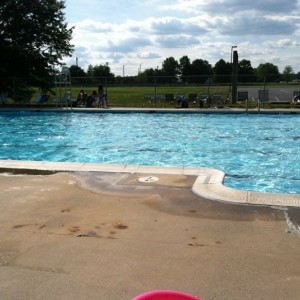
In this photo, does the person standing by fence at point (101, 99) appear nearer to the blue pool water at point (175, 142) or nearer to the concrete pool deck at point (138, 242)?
the blue pool water at point (175, 142)

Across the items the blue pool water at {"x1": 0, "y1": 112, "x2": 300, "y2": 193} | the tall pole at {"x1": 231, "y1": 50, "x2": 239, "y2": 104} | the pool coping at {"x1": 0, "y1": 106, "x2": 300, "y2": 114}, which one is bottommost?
the blue pool water at {"x1": 0, "y1": 112, "x2": 300, "y2": 193}

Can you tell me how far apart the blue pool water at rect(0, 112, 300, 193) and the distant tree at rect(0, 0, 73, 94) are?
6.84m

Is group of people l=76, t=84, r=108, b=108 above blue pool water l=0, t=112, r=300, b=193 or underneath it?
above

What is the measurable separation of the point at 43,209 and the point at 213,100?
19.8m

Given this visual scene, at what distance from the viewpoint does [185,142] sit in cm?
1426

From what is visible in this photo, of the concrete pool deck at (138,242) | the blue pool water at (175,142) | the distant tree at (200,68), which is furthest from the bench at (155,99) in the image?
the distant tree at (200,68)

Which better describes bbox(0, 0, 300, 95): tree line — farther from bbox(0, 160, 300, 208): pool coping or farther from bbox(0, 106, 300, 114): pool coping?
bbox(0, 160, 300, 208): pool coping

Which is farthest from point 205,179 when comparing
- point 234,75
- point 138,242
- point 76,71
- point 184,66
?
point 184,66

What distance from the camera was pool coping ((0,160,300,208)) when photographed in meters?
5.62

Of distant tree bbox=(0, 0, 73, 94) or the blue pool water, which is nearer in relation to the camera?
the blue pool water

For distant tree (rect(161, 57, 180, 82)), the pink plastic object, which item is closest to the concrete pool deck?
the pink plastic object

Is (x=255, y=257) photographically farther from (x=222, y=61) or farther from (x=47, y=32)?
(x=222, y=61)

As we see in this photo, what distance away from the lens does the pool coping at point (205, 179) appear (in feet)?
18.4

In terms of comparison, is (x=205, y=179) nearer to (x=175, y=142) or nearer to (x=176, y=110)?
(x=175, y=142)
